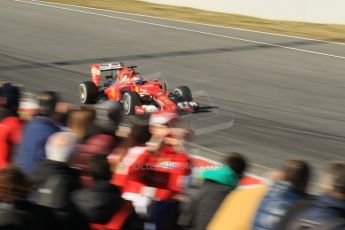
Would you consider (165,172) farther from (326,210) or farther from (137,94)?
(137,94)

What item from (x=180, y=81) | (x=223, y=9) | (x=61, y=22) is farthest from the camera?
(x=223, y=9)

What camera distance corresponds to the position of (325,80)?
15992 millimetres

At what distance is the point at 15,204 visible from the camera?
425 cm

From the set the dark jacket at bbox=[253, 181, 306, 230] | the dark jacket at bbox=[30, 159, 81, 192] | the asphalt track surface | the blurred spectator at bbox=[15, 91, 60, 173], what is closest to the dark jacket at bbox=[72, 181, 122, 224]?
the dark jacket at bbox=[30, 159, 81, 192]

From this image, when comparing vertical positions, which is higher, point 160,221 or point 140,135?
point 140,135

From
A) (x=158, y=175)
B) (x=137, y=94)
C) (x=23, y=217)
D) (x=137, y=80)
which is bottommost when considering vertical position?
(x=137, y=94)

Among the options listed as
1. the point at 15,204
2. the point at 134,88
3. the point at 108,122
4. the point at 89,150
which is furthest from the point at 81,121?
the point at 134,88

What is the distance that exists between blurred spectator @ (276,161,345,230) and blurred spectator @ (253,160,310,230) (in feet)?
0.53

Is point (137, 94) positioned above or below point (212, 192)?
below

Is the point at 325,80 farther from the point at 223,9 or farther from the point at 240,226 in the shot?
the point at 240,226

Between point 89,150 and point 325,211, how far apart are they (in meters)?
2.29

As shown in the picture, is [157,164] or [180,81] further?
[180,81]

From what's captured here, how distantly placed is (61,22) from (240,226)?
20.0 m

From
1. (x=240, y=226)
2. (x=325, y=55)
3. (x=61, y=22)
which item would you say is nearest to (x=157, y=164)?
(x=240, y=226)
